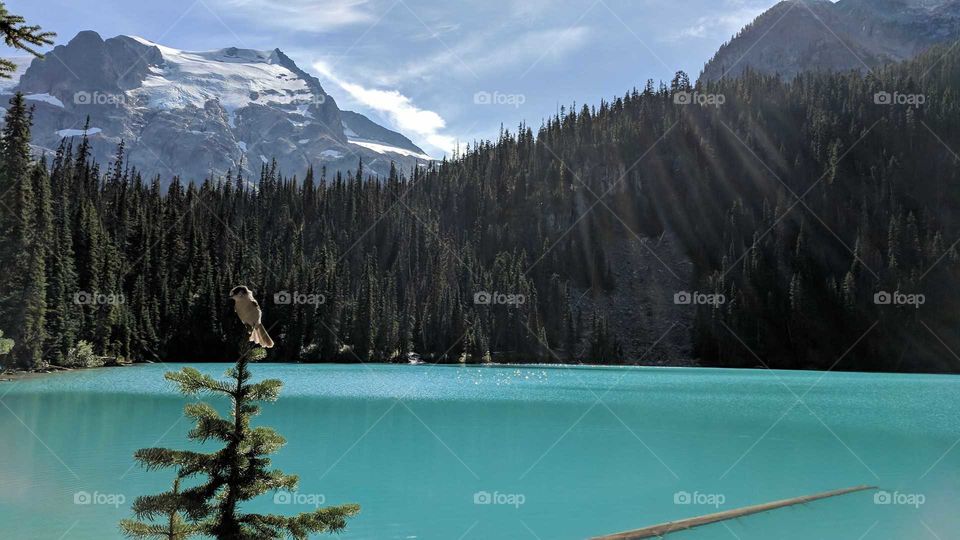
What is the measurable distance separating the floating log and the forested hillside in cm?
7457

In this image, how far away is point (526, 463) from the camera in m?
24.1

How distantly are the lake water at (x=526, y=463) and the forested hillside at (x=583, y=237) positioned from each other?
173ft

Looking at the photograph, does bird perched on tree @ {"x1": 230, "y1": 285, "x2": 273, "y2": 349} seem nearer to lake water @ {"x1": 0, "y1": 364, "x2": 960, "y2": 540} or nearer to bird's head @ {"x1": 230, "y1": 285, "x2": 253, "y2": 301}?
bird's head @ {"x1": 230, "y1": 285, "x2": 253, "y2": 301}

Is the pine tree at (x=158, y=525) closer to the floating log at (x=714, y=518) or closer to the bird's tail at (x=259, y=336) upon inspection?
the bird's tail at (x=259, y=336)

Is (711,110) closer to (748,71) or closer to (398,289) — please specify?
(748,71)

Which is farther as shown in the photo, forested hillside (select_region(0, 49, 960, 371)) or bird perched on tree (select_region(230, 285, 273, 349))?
forested hillside (select_region(0, 49, 960, 371))

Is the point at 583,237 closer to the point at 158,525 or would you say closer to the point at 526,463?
the point at 526,463

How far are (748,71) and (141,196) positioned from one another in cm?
14661

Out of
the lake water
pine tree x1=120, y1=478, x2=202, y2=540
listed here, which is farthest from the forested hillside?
pine tree x1=120, y1=478, x2=202, y2=540

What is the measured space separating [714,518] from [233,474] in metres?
14.2

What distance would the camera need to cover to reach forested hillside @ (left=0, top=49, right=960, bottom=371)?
109250 millimetres

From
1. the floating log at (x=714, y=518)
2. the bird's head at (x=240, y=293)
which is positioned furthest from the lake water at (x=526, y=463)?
the bird's head at (x=240, y=293)

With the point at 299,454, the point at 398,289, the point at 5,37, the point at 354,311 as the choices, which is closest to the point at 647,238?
the point at 398,289

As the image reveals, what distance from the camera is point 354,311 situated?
381 feet
